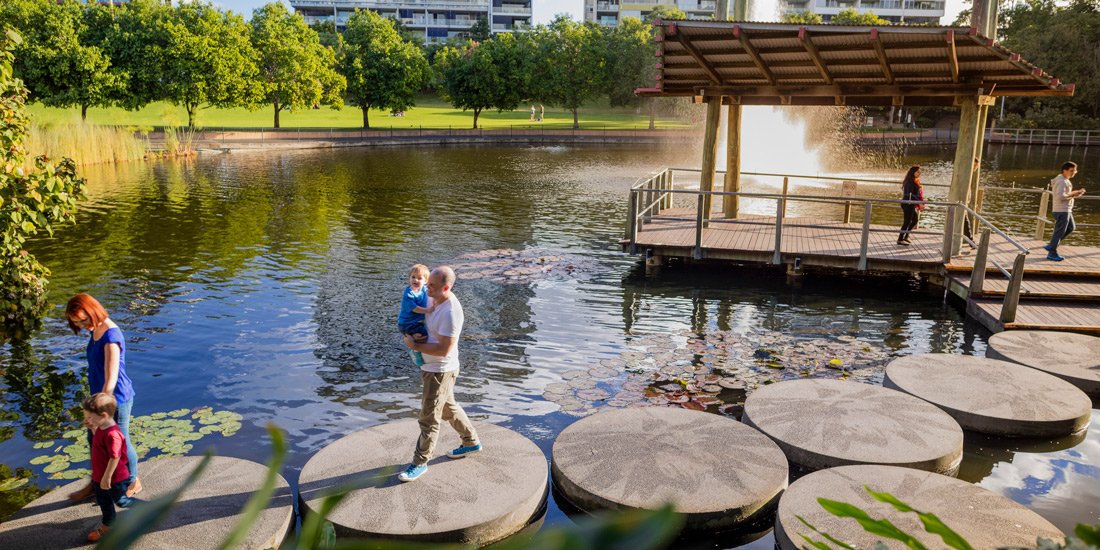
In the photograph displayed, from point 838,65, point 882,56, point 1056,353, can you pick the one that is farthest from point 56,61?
point 1056,353

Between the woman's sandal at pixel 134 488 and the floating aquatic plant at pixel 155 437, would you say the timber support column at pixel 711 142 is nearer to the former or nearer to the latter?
the floating aquatic plant at pixel 155 437

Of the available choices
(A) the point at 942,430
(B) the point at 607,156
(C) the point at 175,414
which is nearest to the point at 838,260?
(A) the point at 942,430

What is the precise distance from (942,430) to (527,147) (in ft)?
173

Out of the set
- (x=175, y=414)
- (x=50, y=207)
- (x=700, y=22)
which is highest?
(x=700, y=22)

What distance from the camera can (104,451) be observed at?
659 centimetres

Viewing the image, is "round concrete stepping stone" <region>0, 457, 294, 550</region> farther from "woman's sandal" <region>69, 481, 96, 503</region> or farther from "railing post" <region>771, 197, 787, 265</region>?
"railing post" <region>771, 197, 787, 265</region>

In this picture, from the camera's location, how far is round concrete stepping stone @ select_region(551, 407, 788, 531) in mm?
7230

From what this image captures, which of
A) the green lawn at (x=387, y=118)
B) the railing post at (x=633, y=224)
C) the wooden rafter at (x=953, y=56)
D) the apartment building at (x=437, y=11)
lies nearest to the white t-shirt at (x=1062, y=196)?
the wooden rafter at (x=953, y=56)

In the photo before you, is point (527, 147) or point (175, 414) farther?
point (527, 147)

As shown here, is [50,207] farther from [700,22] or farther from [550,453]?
[700,22]

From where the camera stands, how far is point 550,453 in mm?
9031

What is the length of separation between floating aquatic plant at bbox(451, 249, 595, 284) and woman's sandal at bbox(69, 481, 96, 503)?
10.8 m

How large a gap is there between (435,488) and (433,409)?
745 mm

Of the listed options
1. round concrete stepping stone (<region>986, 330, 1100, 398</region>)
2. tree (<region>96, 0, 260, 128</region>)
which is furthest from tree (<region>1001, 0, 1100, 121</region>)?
round concrete stepping stone (<region>986, 330, 1100, 398</region>)
